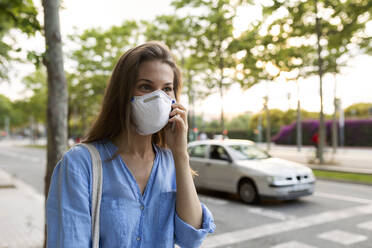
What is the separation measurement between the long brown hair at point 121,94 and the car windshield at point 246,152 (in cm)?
746

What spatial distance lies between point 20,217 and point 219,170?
4767 millimetres

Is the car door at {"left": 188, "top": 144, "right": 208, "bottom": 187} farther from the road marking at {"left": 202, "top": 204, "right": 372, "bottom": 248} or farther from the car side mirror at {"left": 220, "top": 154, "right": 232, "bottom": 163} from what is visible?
the road marking at {"left": 202, "top": 204, "right": 372, "bottom": 248}

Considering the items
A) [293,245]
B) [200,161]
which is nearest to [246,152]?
[200,161]

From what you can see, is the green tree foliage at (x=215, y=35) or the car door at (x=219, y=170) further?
the green tree foliage at (x=215, y=35)

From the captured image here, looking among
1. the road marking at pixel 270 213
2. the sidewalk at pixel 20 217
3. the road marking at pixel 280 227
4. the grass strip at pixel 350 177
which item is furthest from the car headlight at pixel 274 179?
the sidewalk at pixel 20 217

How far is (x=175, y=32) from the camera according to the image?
62.7 ft

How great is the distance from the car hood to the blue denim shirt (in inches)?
259

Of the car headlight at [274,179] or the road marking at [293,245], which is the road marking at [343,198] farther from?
the road marking at [293,245]

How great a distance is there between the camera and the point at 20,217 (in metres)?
6.92

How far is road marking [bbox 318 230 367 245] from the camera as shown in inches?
210

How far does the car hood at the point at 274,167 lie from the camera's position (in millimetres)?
7918

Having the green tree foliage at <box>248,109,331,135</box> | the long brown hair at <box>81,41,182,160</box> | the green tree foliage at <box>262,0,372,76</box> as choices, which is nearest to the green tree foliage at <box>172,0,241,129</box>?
the green tree foliage at <box>262,0,372,76</box>

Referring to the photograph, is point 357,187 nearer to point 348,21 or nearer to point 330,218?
point 330,218

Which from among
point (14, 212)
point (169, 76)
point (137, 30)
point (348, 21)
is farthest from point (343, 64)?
point (169, 76)
